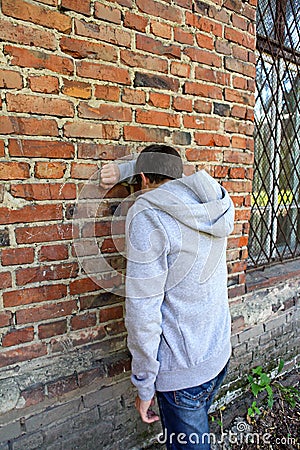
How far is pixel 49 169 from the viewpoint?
1.38 m

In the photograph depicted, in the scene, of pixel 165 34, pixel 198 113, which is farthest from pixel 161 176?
pixel 165 34

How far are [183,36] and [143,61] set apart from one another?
1.00ft

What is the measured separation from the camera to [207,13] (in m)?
1.77

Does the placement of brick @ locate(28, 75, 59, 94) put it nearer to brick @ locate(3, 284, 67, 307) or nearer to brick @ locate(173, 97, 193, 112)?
brick @ locate(173, 97, 193, 112)

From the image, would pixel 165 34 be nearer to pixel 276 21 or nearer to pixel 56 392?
pixel 276 21

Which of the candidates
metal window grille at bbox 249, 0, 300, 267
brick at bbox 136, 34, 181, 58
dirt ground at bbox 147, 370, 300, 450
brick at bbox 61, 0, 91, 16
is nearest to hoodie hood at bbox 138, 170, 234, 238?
brick at bbox 136, 34, 181, 58

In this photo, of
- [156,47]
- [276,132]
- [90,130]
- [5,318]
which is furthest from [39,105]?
[276,132]

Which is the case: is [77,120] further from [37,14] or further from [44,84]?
[37,14]

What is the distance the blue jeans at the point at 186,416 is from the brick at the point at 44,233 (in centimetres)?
80

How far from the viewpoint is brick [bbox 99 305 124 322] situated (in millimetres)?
1619

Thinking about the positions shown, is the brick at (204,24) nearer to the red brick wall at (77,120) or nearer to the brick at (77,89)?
the red brick wall at (77,120)

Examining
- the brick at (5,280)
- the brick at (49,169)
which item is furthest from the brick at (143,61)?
the brick at (5,280)

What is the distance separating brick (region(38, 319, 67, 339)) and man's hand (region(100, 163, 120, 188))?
0.67 meters

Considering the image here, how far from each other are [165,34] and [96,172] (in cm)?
79
